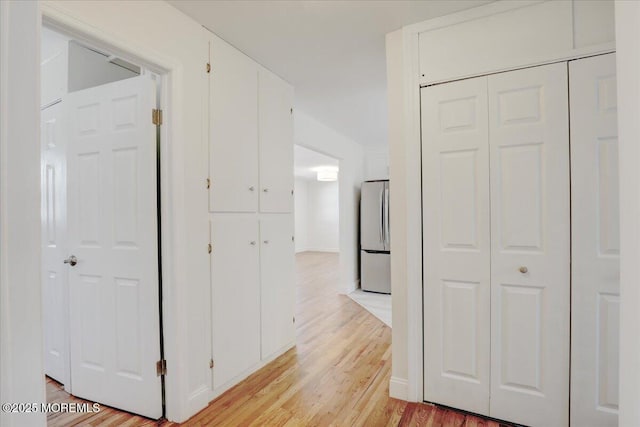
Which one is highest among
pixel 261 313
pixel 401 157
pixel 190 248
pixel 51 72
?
pixel 51 72

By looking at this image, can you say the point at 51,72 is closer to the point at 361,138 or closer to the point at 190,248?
the point at 190,248

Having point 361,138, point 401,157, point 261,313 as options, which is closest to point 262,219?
point 261,313

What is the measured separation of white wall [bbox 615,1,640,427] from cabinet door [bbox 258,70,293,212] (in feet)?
8.06

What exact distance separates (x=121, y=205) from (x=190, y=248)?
51 centimetres

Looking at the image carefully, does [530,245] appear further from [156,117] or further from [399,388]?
[156,117]

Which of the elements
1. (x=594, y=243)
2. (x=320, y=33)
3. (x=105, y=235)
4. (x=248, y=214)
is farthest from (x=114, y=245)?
(x=594, y=243)

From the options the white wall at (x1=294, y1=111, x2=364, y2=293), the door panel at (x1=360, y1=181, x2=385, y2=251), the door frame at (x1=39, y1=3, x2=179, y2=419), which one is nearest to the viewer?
the door frame at (x1=39, y1=3, x2=179, y2=419)

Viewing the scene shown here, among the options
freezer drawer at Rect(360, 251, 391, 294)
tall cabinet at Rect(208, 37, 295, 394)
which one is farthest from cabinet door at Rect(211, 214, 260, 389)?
freezer drawer at Rect(360, 251, 391, 294)

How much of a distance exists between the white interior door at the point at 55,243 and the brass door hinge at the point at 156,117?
2.67ft

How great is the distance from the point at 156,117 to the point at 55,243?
124 centimetres

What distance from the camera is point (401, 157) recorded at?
227 cm

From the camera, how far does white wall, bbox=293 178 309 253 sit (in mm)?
11148

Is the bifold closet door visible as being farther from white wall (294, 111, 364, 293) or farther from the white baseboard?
white wall (294, 111, 364, 293)

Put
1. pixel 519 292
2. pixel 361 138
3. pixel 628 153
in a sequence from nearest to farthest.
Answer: pixel 628 153 < pixel 519 292 < pixel 361 138
